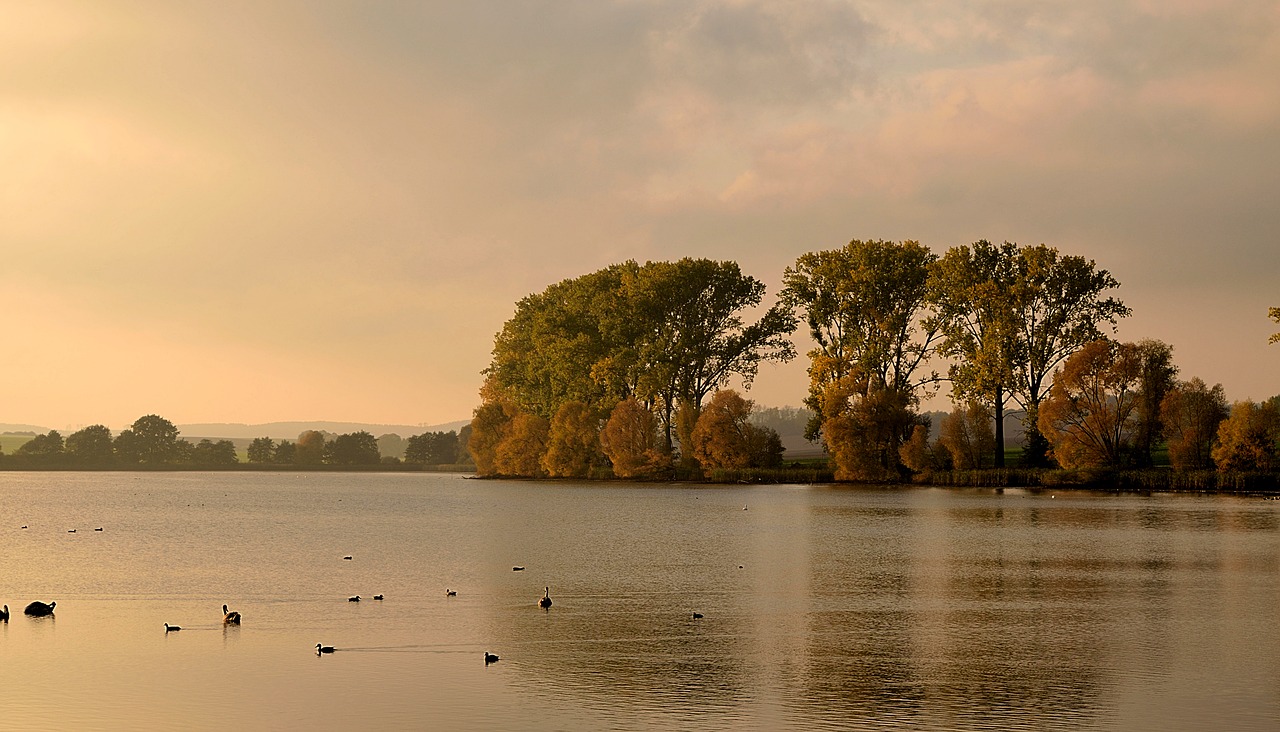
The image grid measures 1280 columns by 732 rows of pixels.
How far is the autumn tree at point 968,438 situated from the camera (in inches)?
4348

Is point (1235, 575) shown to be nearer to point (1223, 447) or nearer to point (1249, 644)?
point (1249, 644)

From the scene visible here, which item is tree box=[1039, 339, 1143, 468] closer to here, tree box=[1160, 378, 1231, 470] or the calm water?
tree box=[1160, 378, 1231, 470]

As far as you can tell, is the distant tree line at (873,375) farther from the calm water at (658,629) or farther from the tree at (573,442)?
the calm water at (658,629)

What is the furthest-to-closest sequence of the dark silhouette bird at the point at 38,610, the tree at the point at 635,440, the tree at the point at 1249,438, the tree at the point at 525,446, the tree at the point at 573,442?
the tree at the point at 525,446, the tree at the point at 573,442, the tree at the point at 635,440, the tree at the point at 1249,438, the dark silhouette bird at the point at 38,610

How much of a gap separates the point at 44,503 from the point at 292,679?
282 ft

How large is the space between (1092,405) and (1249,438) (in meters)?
12.3

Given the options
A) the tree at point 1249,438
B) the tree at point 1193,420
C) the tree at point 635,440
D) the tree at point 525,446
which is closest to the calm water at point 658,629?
the tree at point 1249,438

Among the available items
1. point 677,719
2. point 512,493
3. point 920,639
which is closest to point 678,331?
point 512,493

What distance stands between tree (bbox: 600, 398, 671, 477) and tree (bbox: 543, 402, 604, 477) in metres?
4.47

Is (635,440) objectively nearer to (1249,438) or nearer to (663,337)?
(663,337)

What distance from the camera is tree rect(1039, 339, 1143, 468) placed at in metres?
102

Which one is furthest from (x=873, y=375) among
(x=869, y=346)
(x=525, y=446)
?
(x=525, y=446)

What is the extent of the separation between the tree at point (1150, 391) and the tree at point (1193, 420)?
170 cm

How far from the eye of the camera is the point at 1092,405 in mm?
102188
